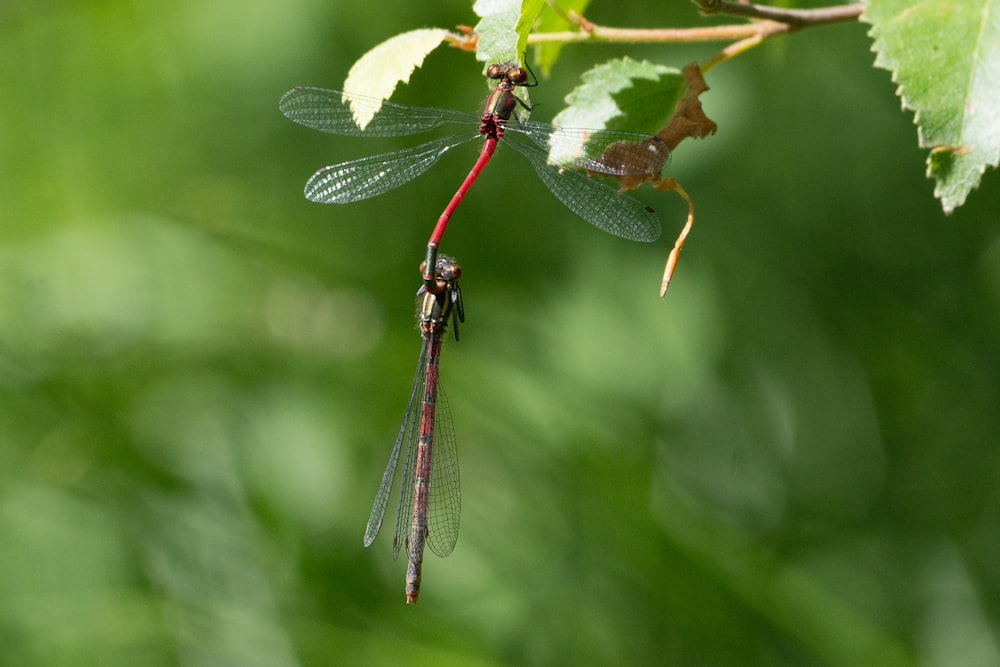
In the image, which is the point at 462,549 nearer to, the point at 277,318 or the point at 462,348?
the point at 462,348

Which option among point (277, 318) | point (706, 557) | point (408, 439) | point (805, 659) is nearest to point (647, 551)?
point (706, 557)

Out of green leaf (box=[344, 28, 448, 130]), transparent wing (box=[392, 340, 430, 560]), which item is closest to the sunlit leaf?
green leaf (box=[344, 28, 448, 130])

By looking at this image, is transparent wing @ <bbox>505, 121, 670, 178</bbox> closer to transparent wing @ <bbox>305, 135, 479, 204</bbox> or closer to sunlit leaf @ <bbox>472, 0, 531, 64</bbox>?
sunlit leaf @ <bbox>472, 0, 531, 64</bbox>

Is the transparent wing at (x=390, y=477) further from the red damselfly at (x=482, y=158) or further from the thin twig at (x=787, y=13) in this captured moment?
the thin twig at (x=787, y=13)

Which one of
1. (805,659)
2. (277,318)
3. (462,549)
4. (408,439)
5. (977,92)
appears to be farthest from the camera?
(277,318)

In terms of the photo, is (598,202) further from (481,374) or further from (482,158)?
(481,374)

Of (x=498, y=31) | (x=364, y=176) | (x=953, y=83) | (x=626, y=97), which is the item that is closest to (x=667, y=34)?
(x=626, y=97)
